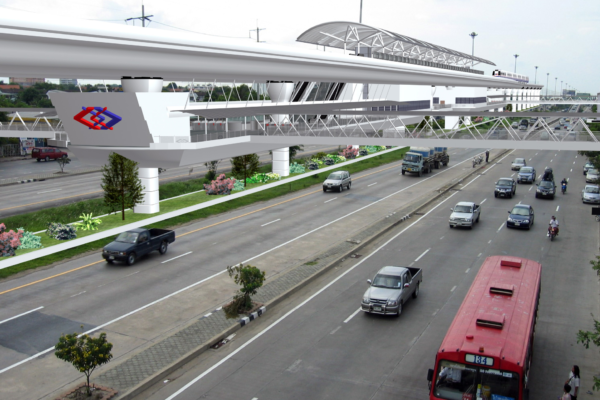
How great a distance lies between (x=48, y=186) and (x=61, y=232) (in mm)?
21458

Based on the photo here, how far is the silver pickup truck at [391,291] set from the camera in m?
21.3

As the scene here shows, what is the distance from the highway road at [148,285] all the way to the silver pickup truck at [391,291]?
6249mm

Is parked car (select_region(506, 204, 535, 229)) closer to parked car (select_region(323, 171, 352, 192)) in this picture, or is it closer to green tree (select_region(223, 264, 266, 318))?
parked car (select_region(323, 171, 352, 192))

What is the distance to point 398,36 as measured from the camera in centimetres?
6825

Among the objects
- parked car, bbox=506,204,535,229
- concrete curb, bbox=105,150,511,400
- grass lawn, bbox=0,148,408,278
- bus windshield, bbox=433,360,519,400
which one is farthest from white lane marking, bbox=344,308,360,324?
parked car, bbox=506,204,535,229

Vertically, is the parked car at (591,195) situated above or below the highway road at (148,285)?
above

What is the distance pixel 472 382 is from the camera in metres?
13.1

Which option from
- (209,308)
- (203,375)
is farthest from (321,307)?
(203,375)

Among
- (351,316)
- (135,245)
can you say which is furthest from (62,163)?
(351,316)

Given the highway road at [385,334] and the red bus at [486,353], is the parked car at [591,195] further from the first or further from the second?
the red bus at [486,353]

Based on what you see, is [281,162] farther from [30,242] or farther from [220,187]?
[30,242]

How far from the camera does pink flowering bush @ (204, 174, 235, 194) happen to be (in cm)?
4278

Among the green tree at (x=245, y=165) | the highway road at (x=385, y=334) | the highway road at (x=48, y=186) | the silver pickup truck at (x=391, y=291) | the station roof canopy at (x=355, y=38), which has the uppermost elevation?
the station roof canopy at (x=355, y=38)

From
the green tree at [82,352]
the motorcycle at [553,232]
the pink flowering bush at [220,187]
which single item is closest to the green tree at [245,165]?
the pink flowering bush at [220,187]
